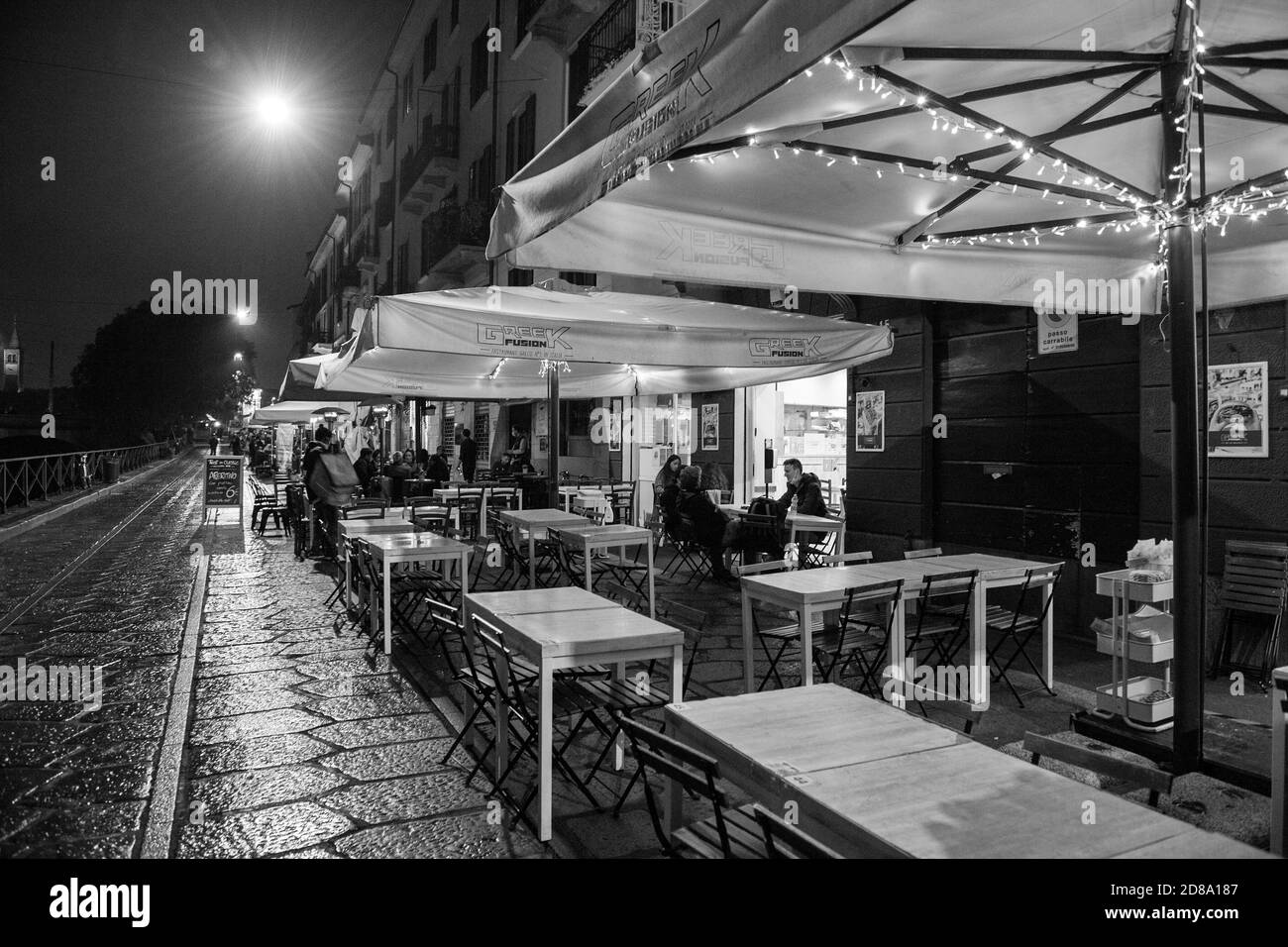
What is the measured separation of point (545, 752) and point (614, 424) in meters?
13.8

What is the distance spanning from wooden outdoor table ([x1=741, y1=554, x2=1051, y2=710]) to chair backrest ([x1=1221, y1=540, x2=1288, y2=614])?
158cm

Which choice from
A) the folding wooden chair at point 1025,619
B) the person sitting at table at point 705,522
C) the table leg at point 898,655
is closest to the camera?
the table leg at point 898,655

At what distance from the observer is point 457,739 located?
4191mm

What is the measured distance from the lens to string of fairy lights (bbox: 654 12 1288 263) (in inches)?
130

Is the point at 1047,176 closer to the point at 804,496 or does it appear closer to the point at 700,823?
the point at 700,823

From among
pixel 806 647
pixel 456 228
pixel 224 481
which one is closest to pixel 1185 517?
pixel 806 647

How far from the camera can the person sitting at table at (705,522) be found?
900cm

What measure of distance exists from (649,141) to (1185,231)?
2.35m

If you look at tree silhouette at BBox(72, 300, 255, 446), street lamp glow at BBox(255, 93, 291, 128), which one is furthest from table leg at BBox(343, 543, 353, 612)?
tree silhouette at BBox(72, 300, 255, 446)

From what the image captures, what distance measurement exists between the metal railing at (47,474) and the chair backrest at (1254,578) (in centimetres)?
1831

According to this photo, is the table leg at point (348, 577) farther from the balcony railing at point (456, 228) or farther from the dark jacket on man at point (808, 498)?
the balcony railing at point (456, 228)

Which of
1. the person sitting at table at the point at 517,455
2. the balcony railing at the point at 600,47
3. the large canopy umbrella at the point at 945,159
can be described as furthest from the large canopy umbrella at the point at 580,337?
the balcony railing at the point at 600,47

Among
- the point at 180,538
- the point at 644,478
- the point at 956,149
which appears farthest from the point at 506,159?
the point at 956,149

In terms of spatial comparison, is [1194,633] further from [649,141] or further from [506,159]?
[506,159]
